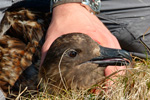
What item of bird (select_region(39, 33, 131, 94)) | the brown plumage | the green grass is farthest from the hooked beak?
the brown plumage

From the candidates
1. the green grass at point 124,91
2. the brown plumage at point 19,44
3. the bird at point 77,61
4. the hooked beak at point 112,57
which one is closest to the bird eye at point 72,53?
the bird at point 77,61

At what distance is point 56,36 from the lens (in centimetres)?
354

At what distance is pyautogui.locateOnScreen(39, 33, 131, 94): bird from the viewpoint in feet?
10.8

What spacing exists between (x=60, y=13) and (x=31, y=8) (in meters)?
1.08

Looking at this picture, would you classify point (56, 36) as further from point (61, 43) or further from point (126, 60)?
point (126, 60)

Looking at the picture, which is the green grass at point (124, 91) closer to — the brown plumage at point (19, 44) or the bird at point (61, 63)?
the bird at point (61, 63)

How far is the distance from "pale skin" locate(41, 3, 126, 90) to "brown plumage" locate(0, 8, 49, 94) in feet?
1.65

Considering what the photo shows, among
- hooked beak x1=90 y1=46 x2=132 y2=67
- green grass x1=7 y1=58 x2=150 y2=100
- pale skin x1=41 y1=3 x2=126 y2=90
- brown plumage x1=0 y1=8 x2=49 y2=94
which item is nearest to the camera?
green grass x1=7 y1=58 x2=150 y2=100

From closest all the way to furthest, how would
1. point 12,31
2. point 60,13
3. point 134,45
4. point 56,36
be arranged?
point 56,36 < point 60,13 < point 12,31 < point 134,45

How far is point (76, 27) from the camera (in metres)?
3.53

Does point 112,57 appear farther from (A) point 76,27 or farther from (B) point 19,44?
(B) point 19,44

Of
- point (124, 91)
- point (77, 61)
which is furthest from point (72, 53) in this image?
point (124, 91)

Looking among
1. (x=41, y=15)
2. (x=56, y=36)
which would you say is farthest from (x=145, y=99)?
(x=41, y=15)

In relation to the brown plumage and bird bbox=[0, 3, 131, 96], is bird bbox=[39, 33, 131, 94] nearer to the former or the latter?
bird bbox=[0, 3, 131, 96]
